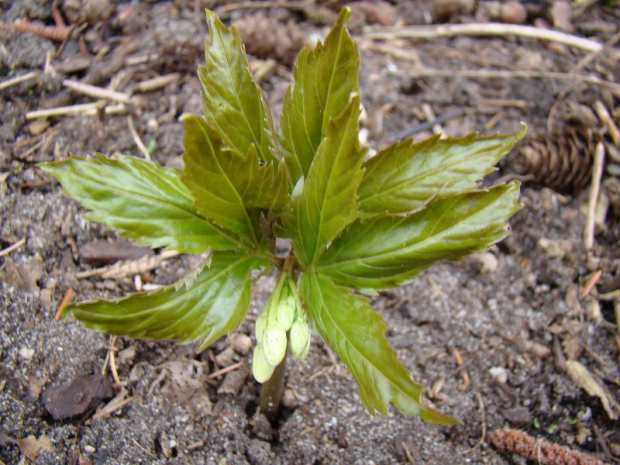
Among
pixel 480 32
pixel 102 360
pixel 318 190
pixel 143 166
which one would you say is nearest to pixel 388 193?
pixel 318 190

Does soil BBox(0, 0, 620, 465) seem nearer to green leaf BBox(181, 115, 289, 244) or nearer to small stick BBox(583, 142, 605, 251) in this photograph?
small stick BBox(583, 142, 605, 251)

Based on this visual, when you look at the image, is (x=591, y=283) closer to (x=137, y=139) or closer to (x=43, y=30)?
(x=137, y=139)

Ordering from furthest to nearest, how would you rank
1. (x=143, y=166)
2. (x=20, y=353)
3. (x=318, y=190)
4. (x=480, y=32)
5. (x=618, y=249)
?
(x=480, y=32) < (x=618, y=249) < (x=20, y=353) < (x=143, y=166) < (x=318, y=190)

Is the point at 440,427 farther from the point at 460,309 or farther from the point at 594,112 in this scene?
the point at 594,112

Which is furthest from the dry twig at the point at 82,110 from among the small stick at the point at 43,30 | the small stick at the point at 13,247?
the small stick at the point at 13,247

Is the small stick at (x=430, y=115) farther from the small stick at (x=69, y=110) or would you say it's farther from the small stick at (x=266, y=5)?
the small stick at (x=69, y=110)

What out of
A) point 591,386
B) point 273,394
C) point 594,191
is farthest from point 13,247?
point 594,191

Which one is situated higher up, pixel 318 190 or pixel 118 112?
pixel 318 190
